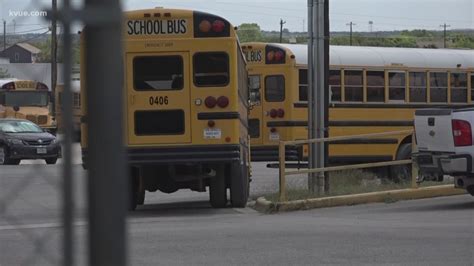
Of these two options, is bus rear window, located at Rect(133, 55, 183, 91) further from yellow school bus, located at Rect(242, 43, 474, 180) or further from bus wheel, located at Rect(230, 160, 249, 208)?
yellow school bus, located at Rect(242, 43, 474, 180)

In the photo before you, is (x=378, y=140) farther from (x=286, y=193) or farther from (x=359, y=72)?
(x=286, y=193)

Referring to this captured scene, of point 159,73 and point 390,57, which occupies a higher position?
point 390,57

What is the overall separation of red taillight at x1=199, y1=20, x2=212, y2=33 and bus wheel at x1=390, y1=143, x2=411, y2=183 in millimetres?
6794

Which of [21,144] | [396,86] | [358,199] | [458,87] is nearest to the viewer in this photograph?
[358,199]

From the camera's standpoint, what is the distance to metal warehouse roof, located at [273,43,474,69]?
18.0m

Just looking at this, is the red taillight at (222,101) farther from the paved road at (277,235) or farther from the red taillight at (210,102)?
the paved road at (277,235)

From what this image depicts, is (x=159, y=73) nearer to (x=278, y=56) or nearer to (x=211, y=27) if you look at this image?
(x=211, y=27)

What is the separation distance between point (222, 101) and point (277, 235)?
3236 mm

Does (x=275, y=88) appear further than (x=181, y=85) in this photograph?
Yes

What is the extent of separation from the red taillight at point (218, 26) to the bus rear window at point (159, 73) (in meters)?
0.70

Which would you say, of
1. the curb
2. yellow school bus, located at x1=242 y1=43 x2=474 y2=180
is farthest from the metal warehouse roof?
the curb

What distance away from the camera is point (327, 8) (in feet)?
47.4

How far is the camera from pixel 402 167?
17.6 metres

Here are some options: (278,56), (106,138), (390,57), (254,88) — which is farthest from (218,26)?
(106,138)
